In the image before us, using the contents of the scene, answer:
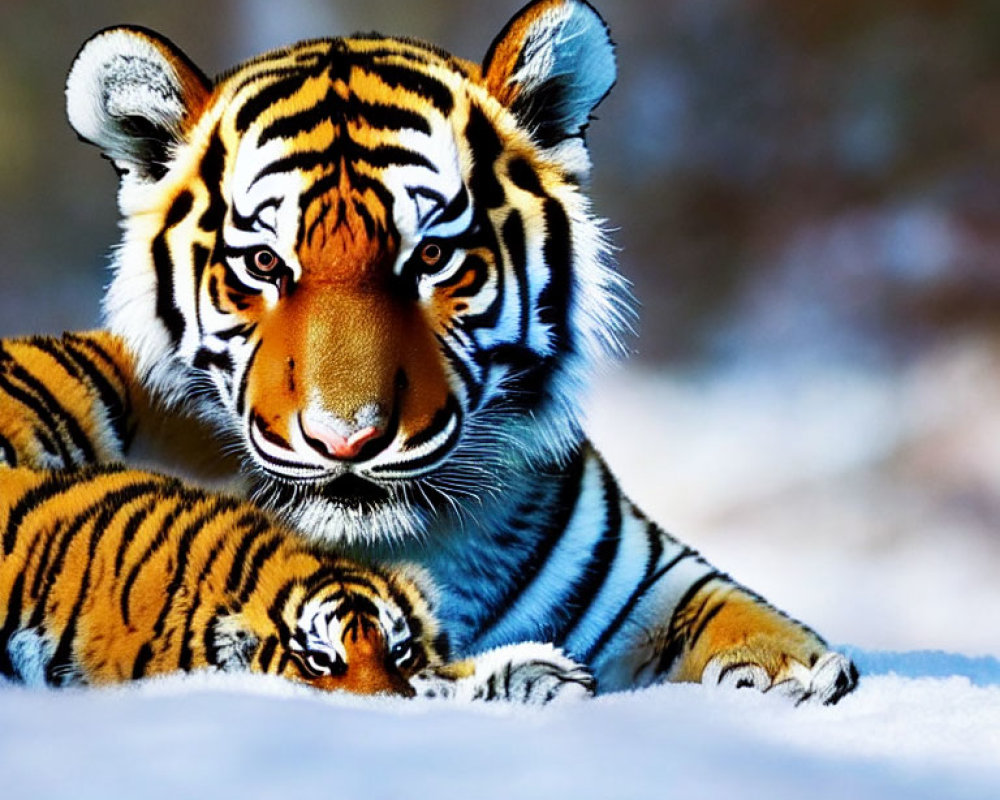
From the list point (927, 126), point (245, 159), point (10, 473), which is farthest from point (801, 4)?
point (10, 473)

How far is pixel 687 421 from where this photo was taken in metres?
1.52

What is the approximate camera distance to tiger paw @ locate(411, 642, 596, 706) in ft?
3.11

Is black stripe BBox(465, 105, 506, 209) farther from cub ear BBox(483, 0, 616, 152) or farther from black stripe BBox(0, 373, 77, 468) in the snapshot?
black stripe BBox(0, 373, 77, 468)

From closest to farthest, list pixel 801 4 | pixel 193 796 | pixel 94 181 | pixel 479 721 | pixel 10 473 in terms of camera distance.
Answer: pixel 193 796 < pixel 479 721 < pixel 10 473 < pixel 94 181 < pixel 801 4

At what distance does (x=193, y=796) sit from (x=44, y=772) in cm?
10

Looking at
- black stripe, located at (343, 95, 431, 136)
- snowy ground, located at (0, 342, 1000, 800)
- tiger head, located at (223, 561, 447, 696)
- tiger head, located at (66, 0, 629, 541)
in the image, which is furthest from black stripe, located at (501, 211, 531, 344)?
tiger head, located at (223, 561, 447, 696)

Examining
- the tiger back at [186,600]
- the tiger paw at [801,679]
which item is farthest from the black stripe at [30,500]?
the tiger paw at [801,679]

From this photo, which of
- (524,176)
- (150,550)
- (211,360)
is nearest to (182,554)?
(150,550)

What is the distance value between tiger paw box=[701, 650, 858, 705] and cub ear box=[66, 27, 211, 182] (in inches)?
25.9

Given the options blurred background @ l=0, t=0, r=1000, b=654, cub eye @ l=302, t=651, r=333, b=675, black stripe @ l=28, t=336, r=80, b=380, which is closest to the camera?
cub eye @ l=302, t=651, r=333, b=675

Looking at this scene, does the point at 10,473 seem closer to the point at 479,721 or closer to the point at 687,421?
the point at 479,721

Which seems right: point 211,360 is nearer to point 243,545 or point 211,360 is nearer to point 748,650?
point 243,545

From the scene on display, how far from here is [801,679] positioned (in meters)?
1.08

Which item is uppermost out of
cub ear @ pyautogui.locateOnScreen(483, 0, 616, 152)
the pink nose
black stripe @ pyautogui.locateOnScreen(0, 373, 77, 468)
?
cub ear @ pyautogui.locateOnScreen(483, 0, 616, 152)
